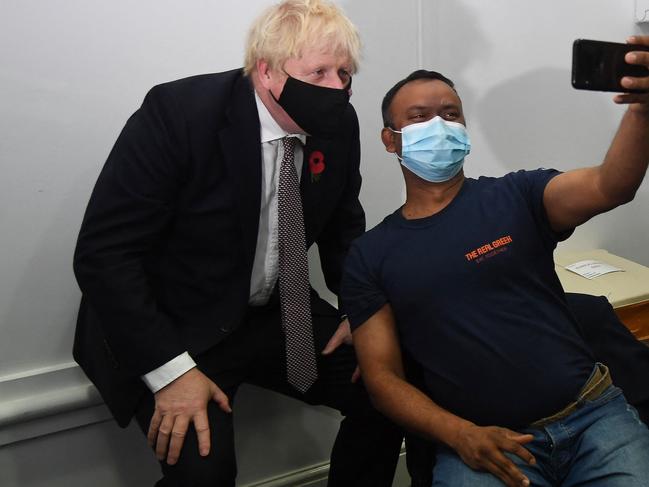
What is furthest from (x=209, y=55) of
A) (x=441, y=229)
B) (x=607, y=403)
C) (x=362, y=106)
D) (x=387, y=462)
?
(x=607, y=403)

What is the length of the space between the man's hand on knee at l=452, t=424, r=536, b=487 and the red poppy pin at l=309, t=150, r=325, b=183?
2.30ft

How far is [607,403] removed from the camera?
1236 millimetres

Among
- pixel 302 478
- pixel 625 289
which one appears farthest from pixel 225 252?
pixel 625 289

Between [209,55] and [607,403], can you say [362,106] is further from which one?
[607,403]

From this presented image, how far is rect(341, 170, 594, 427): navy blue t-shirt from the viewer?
1235 mm

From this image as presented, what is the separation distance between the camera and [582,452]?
1188 millimetres

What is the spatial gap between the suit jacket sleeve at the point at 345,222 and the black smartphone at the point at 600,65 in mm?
710

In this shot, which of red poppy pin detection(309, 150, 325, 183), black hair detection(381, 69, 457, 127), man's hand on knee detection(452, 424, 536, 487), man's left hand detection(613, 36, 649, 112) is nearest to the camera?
man's left hand detection(613, 36, 649, 112)

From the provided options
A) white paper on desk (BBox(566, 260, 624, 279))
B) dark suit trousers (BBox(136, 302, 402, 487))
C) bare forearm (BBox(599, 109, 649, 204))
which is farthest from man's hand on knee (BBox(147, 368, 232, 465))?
white paper on desk (BBox(566, 260, 624, 279))

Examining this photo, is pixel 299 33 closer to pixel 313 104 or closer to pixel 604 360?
pixel 313 104

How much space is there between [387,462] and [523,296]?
603mm

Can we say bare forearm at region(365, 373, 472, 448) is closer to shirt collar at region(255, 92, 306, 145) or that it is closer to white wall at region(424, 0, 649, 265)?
shirt collar at region(255, 92, 306, 145)

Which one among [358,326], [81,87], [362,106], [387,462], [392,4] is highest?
[392,4]

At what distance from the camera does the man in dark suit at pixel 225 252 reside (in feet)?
4.37
